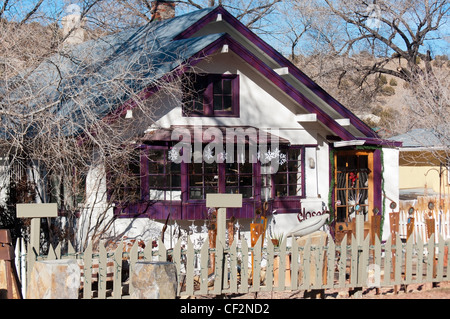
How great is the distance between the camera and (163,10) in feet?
59.6

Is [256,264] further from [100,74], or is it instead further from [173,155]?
[100,74]

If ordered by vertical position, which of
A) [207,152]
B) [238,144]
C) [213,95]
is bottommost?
[207,152]

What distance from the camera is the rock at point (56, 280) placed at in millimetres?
7320

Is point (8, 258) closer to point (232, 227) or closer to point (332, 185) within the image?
point (232, 227)

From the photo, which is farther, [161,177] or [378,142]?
[378,142]

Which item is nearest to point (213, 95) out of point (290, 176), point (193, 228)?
point (290, 176)

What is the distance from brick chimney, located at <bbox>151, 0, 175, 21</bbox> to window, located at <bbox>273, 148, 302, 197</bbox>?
5992 millimetres

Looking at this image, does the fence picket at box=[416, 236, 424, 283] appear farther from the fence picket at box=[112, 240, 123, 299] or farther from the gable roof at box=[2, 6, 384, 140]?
the gable roof at box=[2, 6, 384, 140]

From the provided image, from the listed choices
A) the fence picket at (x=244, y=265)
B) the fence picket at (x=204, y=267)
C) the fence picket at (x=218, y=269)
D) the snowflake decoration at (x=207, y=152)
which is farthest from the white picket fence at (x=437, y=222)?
the fence picket at (x=204, y=267)

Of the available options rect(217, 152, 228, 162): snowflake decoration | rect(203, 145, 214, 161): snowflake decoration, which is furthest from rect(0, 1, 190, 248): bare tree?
rect(217, 152, 228, 162): snowflake decoration

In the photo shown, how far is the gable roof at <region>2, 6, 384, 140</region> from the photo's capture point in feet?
34.7

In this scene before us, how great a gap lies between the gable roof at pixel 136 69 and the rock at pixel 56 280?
319 centimetres

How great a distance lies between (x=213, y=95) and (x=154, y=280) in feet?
23.3

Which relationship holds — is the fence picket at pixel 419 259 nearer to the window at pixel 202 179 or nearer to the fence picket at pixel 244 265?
the fence picket at pixel 244 265
